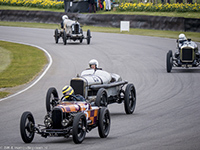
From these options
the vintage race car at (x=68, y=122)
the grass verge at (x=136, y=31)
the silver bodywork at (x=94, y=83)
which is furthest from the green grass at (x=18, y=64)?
the grass verge at (x=136, y=31)

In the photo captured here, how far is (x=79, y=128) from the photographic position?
31.5 ft

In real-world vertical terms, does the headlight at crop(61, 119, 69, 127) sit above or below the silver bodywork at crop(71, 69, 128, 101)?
below

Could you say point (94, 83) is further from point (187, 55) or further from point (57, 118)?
point (187, 55)

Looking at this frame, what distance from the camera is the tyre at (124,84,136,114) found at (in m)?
13.2

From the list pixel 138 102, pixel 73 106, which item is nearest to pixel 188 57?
pixel 138 102

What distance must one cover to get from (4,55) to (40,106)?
639 inches

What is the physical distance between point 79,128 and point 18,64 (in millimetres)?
17214

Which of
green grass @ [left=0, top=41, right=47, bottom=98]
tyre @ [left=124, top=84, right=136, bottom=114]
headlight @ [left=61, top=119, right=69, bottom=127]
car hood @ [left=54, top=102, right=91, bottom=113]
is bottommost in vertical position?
green grass @ [left=0, top=41, right=47, bottom=98]

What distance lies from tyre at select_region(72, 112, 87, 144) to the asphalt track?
0.51 feet

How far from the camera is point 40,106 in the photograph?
14742mm

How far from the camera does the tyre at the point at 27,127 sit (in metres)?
9.48

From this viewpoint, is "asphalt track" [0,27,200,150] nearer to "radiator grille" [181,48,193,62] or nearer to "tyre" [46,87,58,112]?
"radiator grille" [181,48,193,62]

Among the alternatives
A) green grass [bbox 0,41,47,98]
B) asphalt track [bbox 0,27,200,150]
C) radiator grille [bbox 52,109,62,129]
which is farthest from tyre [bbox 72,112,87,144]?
green grass [bbox 0,41,47,98]

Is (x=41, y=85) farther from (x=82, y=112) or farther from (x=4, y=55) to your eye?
(x=4, y=55)
